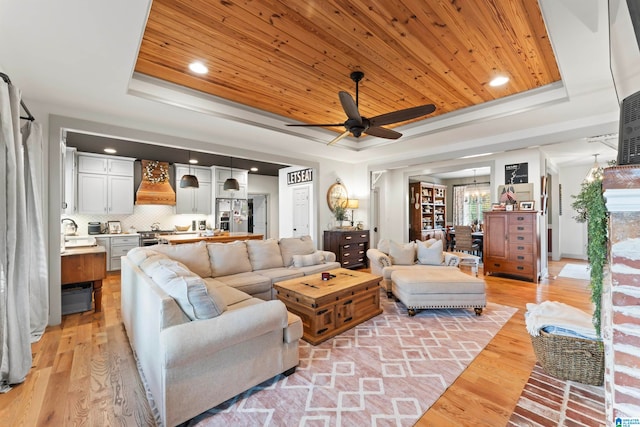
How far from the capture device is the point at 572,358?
2029mm

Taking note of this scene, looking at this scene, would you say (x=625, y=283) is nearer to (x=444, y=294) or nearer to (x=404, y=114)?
(x=404, y=114)

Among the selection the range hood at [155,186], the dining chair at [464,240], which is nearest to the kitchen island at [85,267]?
the range hood at [155,186]

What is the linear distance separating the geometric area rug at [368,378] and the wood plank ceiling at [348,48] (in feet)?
8.96

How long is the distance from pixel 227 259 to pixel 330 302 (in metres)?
1.67

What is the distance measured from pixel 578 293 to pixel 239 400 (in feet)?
16.7

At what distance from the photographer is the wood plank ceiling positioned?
205 centimetres

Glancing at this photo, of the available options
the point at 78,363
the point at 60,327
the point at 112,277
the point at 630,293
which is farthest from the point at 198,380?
the point at 112,277

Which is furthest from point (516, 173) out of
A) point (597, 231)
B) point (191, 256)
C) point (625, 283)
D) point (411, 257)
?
point (191, 256)

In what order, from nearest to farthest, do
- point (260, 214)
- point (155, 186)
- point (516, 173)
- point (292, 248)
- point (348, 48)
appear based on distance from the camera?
point (348, 48) → point (292, 248) → point (516, 173) → point (155, 186) → point (260, 214)

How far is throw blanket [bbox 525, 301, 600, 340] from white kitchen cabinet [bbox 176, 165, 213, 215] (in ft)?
23.4

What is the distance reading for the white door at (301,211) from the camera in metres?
6.50

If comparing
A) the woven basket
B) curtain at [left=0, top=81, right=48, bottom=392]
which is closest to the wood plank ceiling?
curtain at [left=0, top=81, right=48, bottom=392]

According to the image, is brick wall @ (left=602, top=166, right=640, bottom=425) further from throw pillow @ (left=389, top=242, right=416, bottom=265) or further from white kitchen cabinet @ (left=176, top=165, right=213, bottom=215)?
white kitchen cabinet @ (left=176, top=165, right=213, bottom=215)

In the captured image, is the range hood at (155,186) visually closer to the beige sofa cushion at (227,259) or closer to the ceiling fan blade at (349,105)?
the beige sofa cushion at (227,259)
